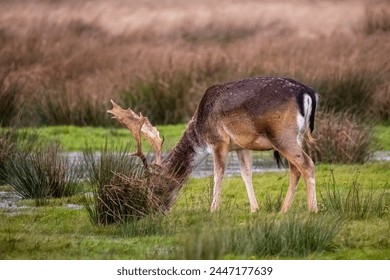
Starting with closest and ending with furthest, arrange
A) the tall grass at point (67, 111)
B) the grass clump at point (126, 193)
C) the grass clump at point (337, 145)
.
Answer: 1. the grass clump at point (126, 193)
2. the grass clump at point (337, 145)
3. the tall grass at point (67, 111)

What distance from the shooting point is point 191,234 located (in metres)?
11.1

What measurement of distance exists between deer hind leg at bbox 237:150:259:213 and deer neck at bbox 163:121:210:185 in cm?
48

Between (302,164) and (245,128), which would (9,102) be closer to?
(245,128)

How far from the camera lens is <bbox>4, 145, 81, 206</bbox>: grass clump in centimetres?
1480

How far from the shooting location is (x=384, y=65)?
23578mm

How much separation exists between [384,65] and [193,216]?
11.6 metres

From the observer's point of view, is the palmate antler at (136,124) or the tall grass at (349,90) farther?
the tall grass at (349,90)

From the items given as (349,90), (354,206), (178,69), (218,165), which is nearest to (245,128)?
(218,165)

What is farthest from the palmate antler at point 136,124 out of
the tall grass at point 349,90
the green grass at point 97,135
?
the tall grass at point 349,90

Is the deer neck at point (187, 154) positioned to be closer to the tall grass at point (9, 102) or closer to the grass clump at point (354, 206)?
the grass clump at point (354, 206)

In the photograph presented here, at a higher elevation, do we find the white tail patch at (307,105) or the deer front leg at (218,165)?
the white tail patch at (307,105)

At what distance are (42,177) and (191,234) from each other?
165 inches

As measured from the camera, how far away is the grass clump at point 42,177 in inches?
583
